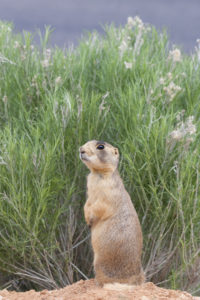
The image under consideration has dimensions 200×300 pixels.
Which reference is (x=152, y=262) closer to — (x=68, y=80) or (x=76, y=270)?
(x=76, y=270)

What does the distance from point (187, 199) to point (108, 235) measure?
1.14 meters

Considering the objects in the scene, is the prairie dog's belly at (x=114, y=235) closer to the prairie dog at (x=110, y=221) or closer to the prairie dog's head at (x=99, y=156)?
the prairie dog at (x=110, y=221)

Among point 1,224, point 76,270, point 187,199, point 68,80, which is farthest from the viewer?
point 68,80

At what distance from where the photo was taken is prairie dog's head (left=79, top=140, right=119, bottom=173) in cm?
419

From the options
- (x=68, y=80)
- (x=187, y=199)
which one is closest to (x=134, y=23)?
(x=68, y=80)

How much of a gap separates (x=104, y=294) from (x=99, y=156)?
1.17m

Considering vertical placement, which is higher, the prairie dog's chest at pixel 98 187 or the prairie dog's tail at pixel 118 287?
the prairie dog's chest at pixel 98 187

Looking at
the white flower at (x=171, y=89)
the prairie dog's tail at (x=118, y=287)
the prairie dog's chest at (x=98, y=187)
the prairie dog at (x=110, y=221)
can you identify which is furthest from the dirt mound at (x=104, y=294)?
the white flower at (x=171, y=89)

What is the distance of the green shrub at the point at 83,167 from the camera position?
16.2 feet

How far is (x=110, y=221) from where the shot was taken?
14.1 feet

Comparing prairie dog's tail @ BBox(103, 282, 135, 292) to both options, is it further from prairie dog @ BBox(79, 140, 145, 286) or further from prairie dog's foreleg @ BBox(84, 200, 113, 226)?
prairie dog's foreleg @ BBox(84, 200, 113, 226)

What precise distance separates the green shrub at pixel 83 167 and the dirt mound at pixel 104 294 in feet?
2.16

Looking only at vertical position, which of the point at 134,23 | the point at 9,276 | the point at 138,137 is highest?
the point at 134,23

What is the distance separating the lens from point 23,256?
525 cm
